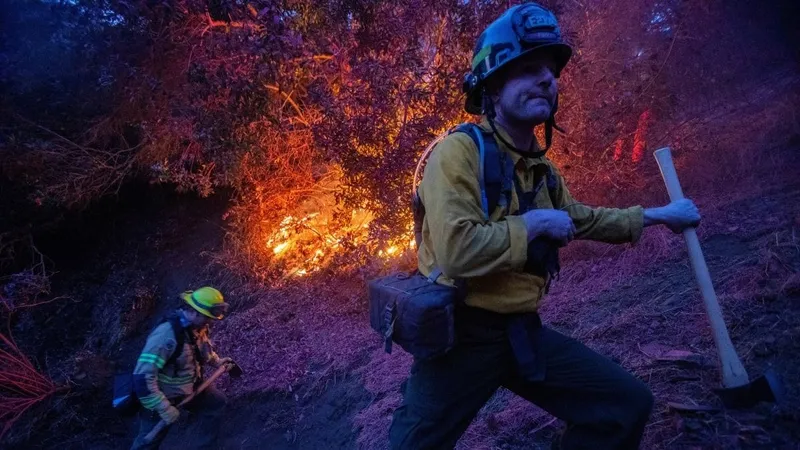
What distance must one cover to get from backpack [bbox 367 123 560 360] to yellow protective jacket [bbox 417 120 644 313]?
0.15 feet

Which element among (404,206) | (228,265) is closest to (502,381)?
(404,206)

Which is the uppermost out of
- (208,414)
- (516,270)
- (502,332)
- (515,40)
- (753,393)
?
(515,40)

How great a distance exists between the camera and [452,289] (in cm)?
188

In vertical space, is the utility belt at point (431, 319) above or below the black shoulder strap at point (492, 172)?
below

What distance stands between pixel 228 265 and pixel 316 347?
152 inches

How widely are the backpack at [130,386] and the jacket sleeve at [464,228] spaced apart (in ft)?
13.0

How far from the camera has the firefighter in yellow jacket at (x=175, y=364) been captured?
178 inches

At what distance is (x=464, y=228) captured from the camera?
1.69 m

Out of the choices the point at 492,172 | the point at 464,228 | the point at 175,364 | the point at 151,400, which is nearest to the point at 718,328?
the point at 492,172

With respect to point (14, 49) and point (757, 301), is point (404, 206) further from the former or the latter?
point (14, 49)

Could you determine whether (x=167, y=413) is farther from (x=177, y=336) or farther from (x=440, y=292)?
(x=440, y=292)

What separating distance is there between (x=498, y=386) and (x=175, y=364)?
409cm

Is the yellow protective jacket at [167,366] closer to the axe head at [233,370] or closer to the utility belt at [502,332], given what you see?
the axe head at [233,370]

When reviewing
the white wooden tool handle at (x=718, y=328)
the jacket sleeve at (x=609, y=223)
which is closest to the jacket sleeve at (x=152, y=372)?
the jacket sleeve at (x=609, y=223)
